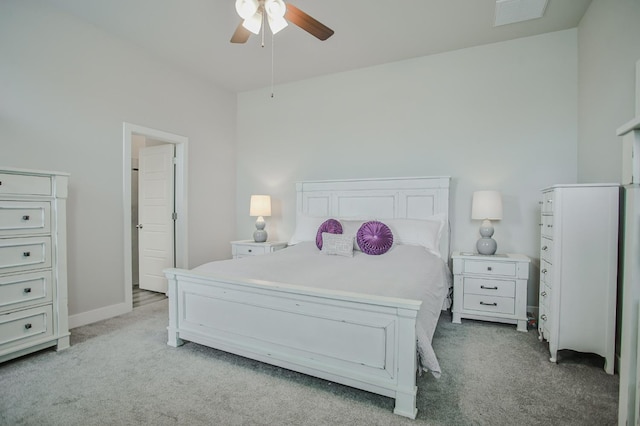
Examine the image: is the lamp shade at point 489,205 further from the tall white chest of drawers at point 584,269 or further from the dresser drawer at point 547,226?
the tall white chest of drawers at point 584,269

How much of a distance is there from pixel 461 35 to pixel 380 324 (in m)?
2.97

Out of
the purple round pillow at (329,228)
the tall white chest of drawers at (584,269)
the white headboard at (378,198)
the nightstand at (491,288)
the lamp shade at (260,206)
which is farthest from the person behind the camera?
the lamp shade at (260,206)

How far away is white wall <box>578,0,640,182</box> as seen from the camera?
7.04 feet

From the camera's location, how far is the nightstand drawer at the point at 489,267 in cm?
286

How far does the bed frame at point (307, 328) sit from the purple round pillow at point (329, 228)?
4.30 ft

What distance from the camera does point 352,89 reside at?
13.1 feet

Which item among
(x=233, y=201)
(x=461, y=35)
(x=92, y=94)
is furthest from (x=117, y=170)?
(x=461, y=35)

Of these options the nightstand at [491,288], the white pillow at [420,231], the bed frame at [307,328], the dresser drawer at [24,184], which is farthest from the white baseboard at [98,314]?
the nightstand at [491,288]

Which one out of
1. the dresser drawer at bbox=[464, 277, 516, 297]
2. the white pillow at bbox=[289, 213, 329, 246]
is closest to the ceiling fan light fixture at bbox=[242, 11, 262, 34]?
the white pillow at bbox=[289, 213, 329, 246]

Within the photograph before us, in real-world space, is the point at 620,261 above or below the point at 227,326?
above

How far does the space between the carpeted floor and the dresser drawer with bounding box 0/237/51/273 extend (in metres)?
0.66

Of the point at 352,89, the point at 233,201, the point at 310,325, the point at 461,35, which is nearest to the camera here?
the point at 310,325

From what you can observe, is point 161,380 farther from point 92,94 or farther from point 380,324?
point 92,94

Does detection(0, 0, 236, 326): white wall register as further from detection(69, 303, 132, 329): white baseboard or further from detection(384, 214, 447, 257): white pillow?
detection(384, 214, 447, 257): white pillow
